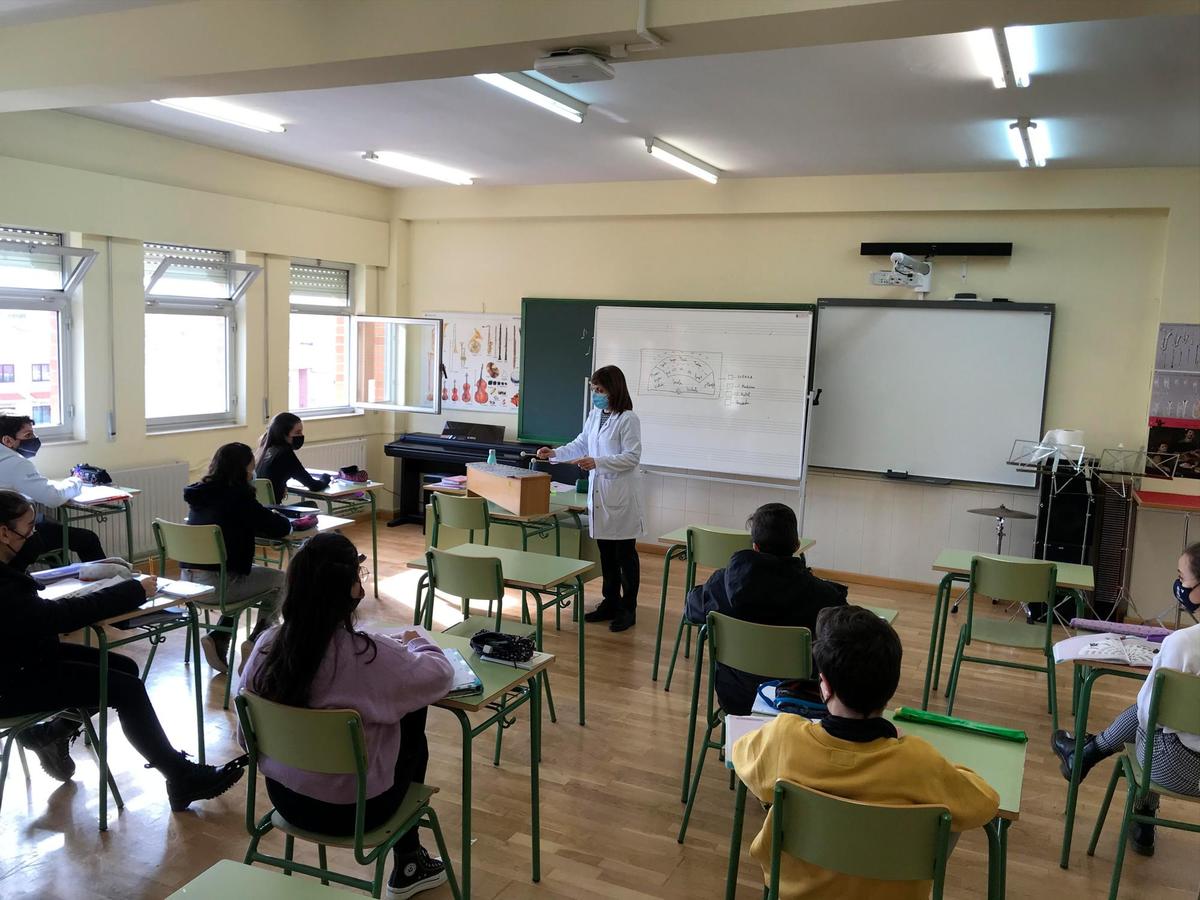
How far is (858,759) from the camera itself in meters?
1.83

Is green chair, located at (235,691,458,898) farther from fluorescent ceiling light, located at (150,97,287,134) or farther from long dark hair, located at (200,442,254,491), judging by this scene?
fluorescent ceiling light, located at (150,97,287,134)

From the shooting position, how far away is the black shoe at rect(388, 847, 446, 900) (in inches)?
109

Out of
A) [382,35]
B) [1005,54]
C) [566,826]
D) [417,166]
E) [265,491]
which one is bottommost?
[566,826]

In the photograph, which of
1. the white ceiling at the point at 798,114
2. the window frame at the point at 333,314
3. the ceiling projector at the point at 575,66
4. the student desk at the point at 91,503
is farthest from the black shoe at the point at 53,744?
the window frame at the point at 333,314

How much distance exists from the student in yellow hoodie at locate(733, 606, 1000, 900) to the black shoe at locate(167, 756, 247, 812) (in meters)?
2.05

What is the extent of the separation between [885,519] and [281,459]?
435 cm

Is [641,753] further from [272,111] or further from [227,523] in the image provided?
[272,111]

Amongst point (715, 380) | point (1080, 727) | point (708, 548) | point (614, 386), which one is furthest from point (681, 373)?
point (1080, 727)

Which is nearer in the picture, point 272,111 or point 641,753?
point 641,753

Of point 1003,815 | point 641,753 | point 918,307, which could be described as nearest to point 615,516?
point 641,753

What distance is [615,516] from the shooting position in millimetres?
5398

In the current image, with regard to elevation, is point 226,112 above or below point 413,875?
above

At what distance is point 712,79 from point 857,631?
3.19 metres

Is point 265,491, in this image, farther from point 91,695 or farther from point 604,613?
point 91,695
